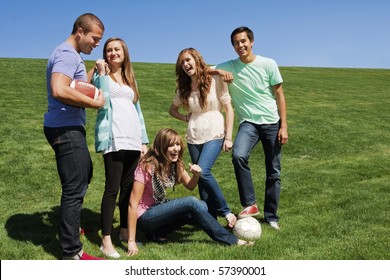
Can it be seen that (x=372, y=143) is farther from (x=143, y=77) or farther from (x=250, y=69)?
(x=143, y=77)

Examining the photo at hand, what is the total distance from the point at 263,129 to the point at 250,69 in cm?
89

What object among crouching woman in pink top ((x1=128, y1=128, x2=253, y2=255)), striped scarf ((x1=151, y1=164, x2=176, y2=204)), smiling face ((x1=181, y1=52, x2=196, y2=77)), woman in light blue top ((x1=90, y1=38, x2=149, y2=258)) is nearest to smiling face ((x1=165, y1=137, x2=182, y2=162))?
crouching woman in pink top ((x1=128, y1=128, x2=253, y2=255))

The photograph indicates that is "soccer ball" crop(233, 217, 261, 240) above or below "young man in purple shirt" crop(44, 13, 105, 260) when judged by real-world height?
below

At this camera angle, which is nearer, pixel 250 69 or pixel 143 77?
pixel 250 69

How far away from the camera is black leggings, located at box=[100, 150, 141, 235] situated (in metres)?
5.16

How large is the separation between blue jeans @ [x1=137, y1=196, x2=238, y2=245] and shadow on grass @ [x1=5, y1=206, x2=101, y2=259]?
2.81ft

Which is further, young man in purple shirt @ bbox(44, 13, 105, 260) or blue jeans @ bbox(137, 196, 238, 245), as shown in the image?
blue jeans @ bbox(137, 196, 238, 245)

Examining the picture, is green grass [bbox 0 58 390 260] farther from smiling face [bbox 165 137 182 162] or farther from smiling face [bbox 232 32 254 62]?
smiling face [bbox 232 32 254 62]

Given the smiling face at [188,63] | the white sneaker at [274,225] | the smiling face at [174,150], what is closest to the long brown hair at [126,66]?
the smiling face at [188,63]

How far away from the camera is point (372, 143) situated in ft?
49.0

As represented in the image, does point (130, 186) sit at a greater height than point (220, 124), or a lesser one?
lesser

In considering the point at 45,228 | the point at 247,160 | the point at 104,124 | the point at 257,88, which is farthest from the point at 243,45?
the point at 45,228

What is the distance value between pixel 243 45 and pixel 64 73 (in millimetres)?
2744
